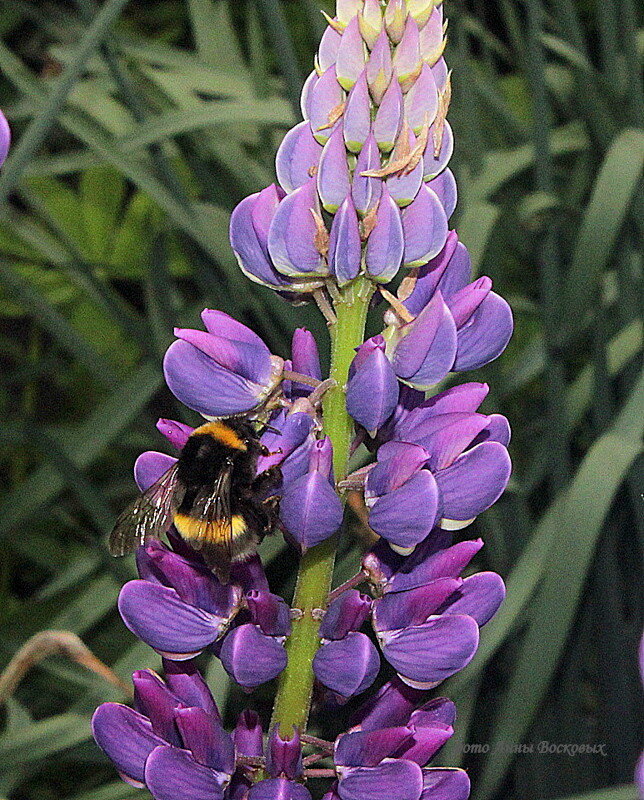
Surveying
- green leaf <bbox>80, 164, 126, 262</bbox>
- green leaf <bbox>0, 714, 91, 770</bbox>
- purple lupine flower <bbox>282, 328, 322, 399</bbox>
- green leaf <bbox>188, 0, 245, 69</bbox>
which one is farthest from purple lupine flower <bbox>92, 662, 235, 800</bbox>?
green leaf <bbox>80, 164, 126, 262</bbox>

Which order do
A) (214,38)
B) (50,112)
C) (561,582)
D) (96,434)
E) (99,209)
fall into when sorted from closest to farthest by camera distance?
(50,112) < (561,582) < (96,434) < (214,38) < (99,209)

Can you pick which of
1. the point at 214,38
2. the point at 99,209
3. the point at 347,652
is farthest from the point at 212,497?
the point at 99,209

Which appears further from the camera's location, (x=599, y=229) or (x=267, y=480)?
(x=599, y=229)

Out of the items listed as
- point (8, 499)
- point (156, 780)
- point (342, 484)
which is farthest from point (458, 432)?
point (8, 499)

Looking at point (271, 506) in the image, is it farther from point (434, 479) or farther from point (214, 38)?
point (214, 38)

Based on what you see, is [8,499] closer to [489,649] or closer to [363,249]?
[489,649]

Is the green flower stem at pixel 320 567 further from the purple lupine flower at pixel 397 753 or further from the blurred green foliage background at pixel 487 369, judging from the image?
the blurred green foliage background at pixel 487 369
